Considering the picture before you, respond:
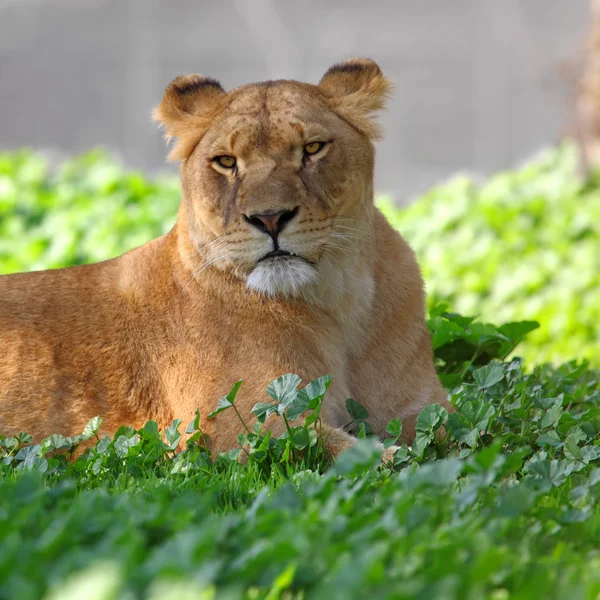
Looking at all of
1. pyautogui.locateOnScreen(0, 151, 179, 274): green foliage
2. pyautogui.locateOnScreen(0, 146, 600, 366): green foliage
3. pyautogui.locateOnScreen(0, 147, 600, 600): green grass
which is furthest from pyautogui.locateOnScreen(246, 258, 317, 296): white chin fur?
pyautogui.locateOnScreen(0, 151, 179, 274): green foliage

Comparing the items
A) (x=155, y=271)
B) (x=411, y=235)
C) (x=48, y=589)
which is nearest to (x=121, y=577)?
(x=48, y=589)

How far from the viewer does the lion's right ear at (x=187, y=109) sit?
357cm

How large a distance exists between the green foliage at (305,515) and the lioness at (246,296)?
20 centimetres

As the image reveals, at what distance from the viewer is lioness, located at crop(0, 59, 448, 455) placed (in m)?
3.23

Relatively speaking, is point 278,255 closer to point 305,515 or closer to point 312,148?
point 312,148

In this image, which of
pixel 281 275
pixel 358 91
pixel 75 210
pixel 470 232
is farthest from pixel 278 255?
pixel 75 210

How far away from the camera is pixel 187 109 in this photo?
12.0 ft

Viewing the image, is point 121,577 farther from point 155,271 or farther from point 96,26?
point 96,26

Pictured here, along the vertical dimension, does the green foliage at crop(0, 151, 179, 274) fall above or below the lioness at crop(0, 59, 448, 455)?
above

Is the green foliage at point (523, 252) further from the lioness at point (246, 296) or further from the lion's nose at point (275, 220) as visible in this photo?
the lion's nose at point (275, 220)

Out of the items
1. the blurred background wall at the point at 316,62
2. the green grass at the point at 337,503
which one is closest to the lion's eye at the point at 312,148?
the green grass at the point at 337,503

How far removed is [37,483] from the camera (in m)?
2.23

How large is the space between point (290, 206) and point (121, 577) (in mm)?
1654

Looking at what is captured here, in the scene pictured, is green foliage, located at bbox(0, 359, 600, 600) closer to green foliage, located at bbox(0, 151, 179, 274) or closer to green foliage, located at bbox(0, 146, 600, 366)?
green foliage, located at bbox(0, 146, 600, 366)
